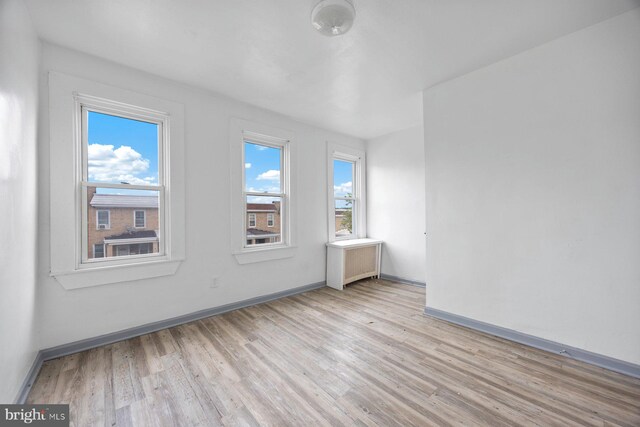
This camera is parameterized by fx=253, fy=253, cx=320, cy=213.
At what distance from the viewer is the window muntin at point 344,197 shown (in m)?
4.64

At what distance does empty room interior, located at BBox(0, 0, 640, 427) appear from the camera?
1.68 meters

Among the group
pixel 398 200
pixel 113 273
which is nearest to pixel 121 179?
pixel 113 273

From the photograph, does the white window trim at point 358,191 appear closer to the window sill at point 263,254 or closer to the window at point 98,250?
the window sill at point 263,254

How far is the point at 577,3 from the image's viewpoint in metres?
1.77

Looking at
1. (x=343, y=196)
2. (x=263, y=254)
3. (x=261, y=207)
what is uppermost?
(x=343, y=196)

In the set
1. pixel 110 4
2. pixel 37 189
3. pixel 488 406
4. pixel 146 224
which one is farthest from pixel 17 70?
pixel 488 406

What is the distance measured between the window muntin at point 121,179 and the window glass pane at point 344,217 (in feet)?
9.12

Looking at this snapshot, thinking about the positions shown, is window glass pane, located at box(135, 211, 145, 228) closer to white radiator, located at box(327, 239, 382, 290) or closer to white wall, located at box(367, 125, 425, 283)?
white radiator, located at box(327, 239, 382, 290)

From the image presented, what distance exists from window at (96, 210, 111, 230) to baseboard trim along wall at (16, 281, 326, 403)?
39.6 inches

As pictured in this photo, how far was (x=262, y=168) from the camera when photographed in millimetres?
3627

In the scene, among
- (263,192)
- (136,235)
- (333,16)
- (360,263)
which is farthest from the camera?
(360,263)

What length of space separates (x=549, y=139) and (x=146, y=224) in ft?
12.9

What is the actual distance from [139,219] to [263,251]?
1453 mm

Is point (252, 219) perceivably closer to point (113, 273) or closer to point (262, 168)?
point (262, 168)
